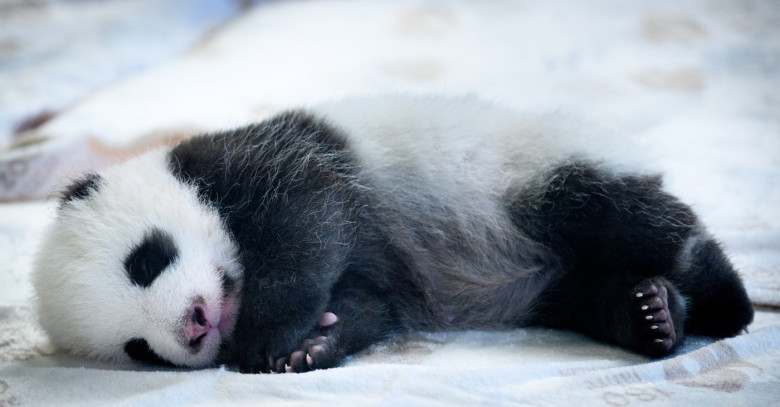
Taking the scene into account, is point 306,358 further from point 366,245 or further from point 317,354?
point 366,245

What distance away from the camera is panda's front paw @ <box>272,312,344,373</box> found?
1.74 metres

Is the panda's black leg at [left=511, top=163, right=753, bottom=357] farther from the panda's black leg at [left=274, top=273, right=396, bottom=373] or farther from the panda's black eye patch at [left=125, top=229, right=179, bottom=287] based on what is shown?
the panda's black eye patch at [left=125, top=229, right=179, bottom=287]

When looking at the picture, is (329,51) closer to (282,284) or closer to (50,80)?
(50,80)

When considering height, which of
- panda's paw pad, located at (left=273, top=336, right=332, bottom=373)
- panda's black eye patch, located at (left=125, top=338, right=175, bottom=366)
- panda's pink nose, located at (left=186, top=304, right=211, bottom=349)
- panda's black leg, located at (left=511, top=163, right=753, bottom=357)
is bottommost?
panda's black eye patch, located at (left=125, top=338, right=175, bottom=366)

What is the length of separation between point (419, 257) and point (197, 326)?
67 centimetres

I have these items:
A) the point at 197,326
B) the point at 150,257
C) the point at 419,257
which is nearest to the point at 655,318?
the point at 419,257

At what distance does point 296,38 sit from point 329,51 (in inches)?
10.8

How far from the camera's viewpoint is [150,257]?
180 centimetres

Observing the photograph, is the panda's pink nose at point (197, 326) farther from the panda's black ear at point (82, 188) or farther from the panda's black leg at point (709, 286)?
the panda's black leg at point (709, 286)

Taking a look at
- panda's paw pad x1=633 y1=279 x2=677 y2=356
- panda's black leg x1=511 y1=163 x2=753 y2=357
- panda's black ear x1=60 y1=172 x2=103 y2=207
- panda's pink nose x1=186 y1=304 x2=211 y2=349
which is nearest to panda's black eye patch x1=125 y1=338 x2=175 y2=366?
panda's pink nose x1=186 y1=304 x2=211 y2=349

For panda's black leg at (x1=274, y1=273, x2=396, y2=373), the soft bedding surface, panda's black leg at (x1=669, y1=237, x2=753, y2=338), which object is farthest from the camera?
panda's black leg at (x1=669, y1=237, x2=753, y2=338)

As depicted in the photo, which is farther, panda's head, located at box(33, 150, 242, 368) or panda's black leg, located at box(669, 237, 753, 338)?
panda's black leg, located at box(669, 237, 753, 338)

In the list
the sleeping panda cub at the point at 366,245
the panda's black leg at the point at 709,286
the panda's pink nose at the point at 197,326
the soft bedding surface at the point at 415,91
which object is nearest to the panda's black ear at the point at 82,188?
the sleeping panda cub at the point at 366,245

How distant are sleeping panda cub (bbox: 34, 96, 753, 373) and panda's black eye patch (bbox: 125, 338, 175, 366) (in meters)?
0.01
